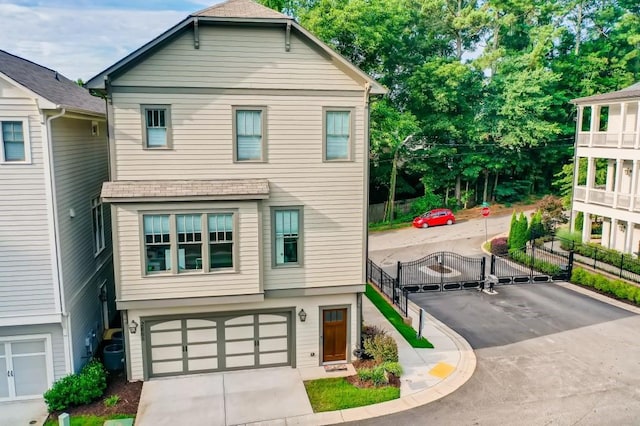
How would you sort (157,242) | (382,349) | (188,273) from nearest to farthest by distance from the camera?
(157,242) → (188,273) → (382,349)

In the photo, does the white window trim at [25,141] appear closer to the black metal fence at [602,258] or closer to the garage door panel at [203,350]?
the garage door panel at [203,350]

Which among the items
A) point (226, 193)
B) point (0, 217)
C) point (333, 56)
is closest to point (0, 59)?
point (0, 217)

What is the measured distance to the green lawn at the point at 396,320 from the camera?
59.3ft

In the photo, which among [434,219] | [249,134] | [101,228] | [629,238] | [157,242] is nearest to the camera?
[157,242]

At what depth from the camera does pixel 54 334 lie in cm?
1434

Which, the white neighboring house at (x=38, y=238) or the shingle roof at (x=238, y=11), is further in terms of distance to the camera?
the shingle roof at (x=238, y=11)

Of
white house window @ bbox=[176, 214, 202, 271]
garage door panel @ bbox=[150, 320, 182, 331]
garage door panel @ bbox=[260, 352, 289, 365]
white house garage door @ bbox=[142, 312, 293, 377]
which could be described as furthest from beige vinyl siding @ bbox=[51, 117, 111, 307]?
garage door panel @ bbox=[260, 352, 289, 365]

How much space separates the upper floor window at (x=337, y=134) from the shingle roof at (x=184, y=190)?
2.22 metres

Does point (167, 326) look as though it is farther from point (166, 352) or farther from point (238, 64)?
point (238, 64)

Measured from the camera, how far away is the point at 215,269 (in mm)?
14977

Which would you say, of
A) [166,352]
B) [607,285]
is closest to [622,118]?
[607,285]

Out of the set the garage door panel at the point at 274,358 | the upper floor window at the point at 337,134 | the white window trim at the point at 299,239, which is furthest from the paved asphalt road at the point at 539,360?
the upper floor window at the point at 337,134

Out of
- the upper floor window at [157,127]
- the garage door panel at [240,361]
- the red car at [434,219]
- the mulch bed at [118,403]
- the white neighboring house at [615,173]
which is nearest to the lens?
the mulch bed at [118,403]

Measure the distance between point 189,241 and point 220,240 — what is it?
2.85 ft
